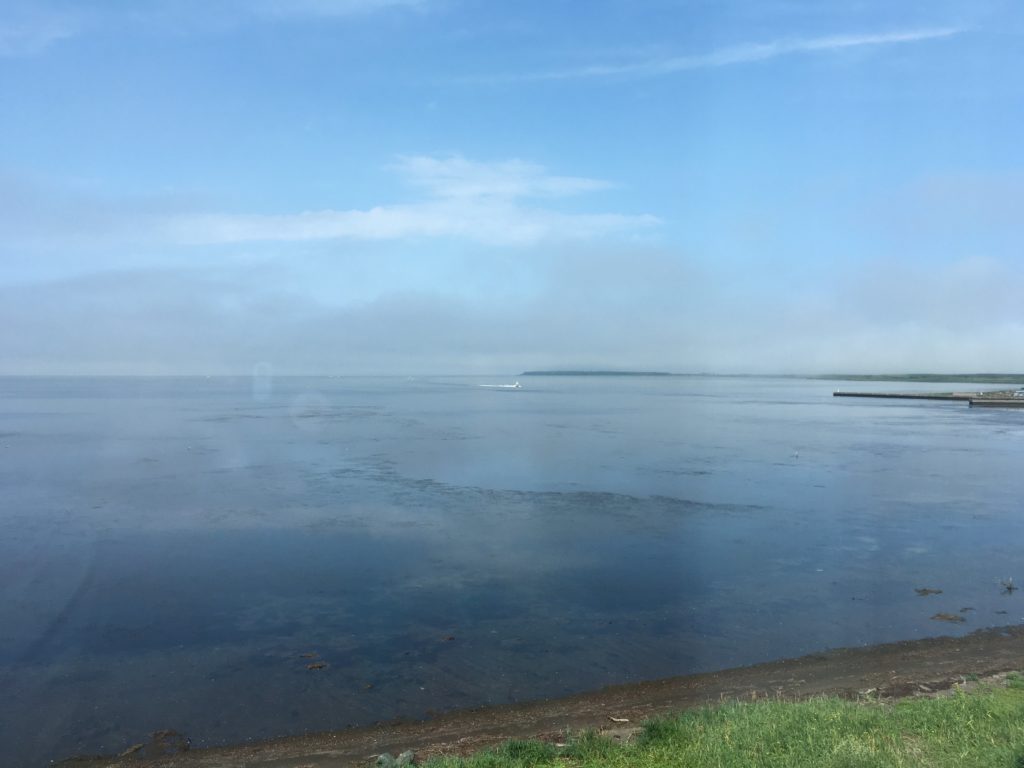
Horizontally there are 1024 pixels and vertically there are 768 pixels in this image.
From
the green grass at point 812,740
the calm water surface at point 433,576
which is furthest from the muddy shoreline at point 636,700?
the green grass at point 812,740

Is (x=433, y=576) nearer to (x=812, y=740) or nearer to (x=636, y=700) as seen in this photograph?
(x=636, y=700)

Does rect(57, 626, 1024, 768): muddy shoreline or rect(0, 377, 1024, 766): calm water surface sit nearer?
rect(57, 626, 1024, 768): muddy shoreline

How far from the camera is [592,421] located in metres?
45.7

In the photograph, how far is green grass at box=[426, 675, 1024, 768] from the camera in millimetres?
5012

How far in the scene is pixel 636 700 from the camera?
25.2ft

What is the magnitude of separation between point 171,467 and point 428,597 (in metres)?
16.9

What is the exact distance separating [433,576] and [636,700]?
493cm

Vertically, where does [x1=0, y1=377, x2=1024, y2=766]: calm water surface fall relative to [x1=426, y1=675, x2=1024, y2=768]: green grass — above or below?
below

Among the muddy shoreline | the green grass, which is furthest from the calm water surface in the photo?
the green grass

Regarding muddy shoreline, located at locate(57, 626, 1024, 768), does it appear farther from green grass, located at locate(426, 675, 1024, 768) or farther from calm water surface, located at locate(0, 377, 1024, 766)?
green grass, located at locate(426, 675, 1024, 768)

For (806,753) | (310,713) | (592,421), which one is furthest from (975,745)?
(592,421)

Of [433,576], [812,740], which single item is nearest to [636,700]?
[812,740]

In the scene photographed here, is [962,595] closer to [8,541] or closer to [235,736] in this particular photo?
[235,736]

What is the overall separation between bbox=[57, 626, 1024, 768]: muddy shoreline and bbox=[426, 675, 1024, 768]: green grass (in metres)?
0.81
